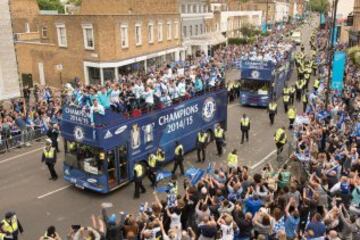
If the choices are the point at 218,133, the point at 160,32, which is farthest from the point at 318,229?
the point at 160,32

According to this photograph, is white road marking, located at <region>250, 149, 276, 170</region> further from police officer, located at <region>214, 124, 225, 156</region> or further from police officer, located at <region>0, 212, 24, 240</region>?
police officer, located at <region>0, 212, 24, 240</region>

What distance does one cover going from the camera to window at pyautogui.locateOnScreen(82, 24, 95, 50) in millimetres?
31172

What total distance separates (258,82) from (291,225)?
17.6m

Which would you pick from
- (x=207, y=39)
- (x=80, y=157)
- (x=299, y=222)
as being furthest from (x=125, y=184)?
(x=207, y=39)

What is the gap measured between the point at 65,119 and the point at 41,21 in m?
A: 23.1

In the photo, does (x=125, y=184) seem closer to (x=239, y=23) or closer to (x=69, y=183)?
(x=69, y=183)

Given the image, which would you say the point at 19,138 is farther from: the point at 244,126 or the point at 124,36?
the point at 124,36

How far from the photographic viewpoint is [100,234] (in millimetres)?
9195

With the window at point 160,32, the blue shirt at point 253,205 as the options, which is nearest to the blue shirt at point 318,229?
the blue shirt at point 253,205

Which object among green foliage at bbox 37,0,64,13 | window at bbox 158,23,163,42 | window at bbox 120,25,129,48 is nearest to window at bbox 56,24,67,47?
window at bbox 120,25,129,48

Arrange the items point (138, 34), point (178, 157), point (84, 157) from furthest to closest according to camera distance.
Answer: point (138, 34) < point (178, 157) < point (84, 157)

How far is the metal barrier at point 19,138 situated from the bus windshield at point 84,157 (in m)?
6.55

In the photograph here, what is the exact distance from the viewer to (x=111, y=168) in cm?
1413

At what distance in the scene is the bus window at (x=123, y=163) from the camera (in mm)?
14344
